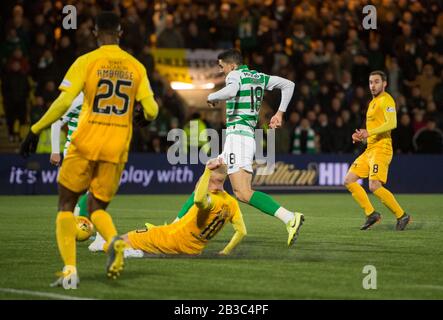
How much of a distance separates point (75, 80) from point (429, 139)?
744 inches

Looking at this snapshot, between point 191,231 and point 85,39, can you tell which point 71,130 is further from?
point 85,39

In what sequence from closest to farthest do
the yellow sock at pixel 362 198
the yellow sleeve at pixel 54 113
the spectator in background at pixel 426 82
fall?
the yellow sleeve at pixel 54 113, the yellow sock at pixel 362 198, the spectator in background at pixel 426 82

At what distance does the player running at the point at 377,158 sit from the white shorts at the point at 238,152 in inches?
135

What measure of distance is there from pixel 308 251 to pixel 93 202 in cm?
358

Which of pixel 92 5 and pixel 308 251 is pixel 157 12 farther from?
pixel 308 251

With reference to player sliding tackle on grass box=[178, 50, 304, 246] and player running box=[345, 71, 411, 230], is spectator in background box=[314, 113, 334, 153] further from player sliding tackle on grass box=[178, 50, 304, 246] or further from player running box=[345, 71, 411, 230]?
player sliding tackle on grass box=[178, 50, 304, 246]

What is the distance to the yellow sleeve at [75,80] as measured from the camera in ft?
28.2

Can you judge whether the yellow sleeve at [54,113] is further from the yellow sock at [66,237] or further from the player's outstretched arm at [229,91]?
the player's outstretched arm at [229,91]

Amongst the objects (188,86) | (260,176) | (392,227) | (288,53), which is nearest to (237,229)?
(392,227)

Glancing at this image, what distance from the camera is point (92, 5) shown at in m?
24.8

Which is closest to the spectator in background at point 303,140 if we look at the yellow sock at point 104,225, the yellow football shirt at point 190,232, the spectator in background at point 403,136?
the spectator in background at point 403,136

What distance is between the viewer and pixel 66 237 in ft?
28.4

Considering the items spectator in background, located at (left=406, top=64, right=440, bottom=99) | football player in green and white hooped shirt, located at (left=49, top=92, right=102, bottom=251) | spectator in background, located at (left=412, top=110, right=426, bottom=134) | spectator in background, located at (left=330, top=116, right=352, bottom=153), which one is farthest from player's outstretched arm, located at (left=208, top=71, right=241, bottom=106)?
spectator in background, located at (left=406, top=64, right=440, bottom=99)

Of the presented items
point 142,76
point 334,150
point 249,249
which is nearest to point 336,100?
point 334,150
